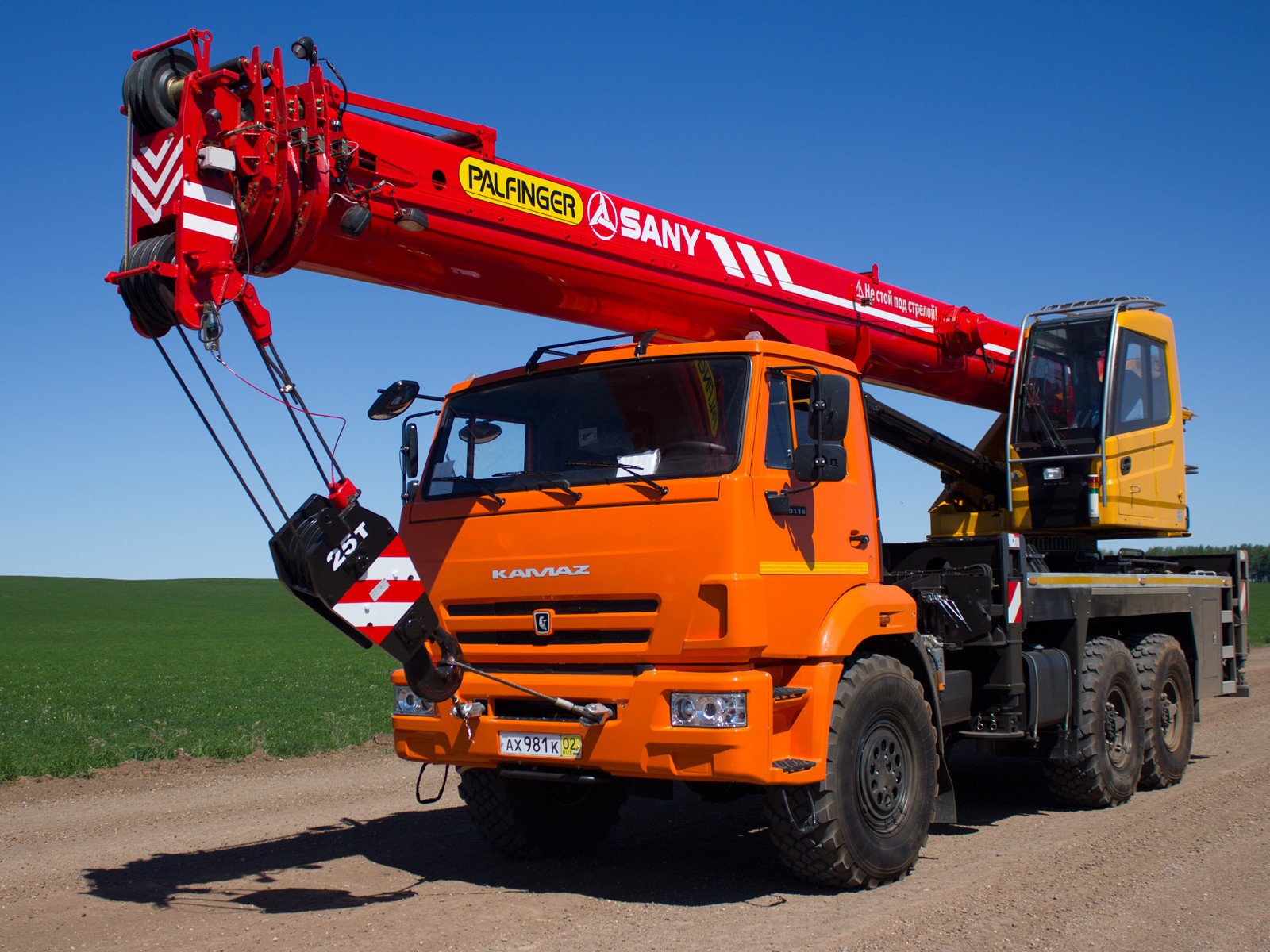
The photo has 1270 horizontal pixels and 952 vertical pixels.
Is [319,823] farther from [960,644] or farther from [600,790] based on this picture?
[960,644]

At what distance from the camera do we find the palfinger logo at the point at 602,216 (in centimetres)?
701

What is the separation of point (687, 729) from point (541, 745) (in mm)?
887

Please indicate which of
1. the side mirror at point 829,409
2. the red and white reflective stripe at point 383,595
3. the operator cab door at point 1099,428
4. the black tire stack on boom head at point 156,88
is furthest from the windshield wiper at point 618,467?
the operator cab door at point 1099,428

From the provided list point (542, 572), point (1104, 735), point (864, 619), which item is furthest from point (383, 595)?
point (1104, 735)

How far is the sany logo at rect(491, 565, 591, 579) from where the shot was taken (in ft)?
20.3

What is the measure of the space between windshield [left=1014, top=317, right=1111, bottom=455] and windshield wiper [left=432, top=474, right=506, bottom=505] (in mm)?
5219

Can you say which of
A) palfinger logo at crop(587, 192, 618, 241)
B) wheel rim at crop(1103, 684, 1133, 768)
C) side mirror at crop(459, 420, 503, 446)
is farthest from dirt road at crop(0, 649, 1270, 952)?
palfinger logo at crop(587, 192, 618, 241)

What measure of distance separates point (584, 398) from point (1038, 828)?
440 centimetres

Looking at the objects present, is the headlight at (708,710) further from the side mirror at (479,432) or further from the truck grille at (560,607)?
the side mirror at (479,432)

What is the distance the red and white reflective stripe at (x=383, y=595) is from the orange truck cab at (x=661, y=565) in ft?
2.67

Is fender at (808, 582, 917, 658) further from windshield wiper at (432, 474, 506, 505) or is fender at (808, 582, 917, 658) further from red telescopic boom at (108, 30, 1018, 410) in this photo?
red telescopic boom at (108, 30, 1018, 410)

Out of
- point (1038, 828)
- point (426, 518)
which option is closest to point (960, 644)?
point (1038, 828)

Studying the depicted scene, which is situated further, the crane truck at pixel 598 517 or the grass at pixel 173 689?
the grass at pixel 173 689

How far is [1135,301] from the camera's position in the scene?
1034 centimetres
